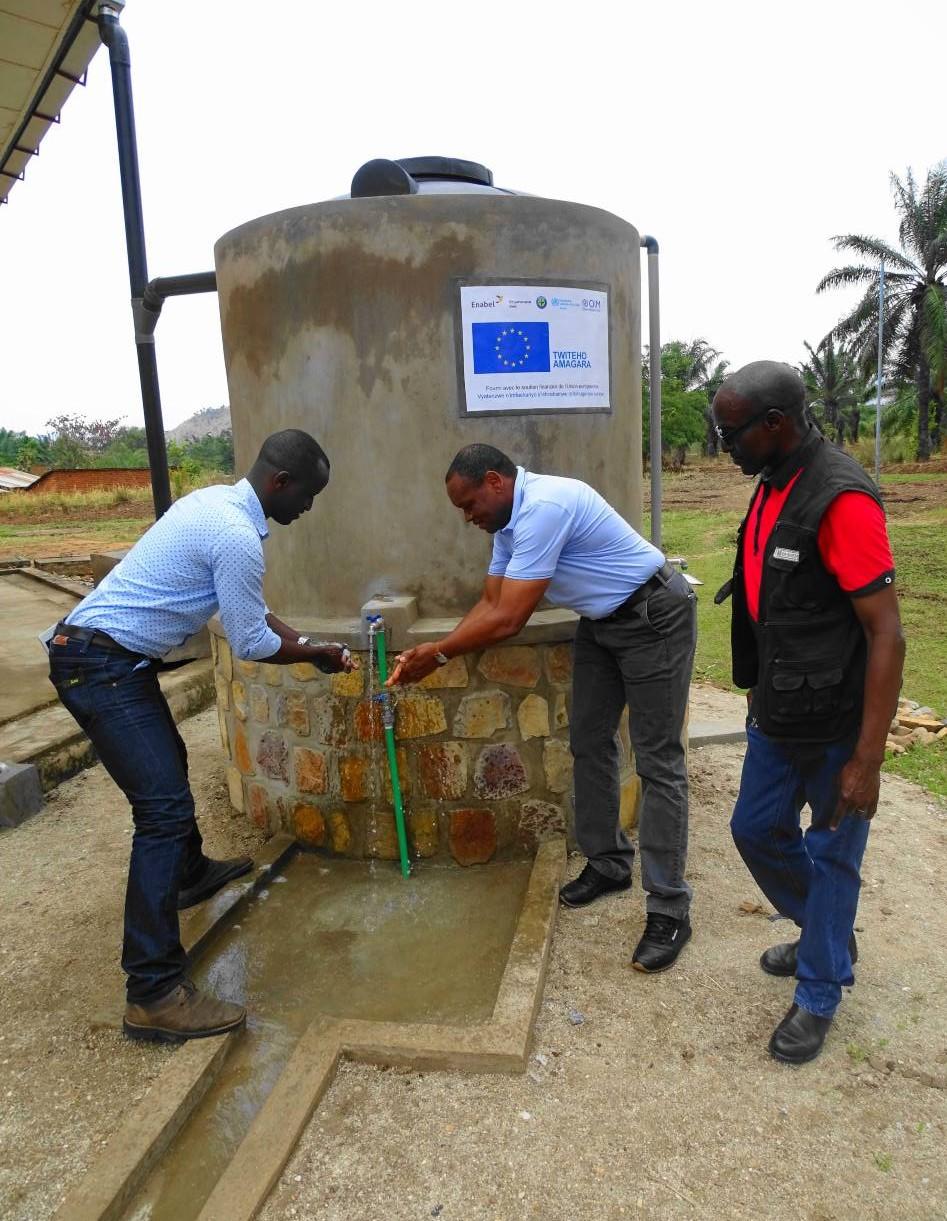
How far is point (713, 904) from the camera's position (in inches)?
146

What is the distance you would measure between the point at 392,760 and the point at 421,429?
4.77ft

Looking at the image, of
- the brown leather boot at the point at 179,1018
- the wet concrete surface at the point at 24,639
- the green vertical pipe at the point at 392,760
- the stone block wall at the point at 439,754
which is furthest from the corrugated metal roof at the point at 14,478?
the brown leather boot at the point at 179,1018

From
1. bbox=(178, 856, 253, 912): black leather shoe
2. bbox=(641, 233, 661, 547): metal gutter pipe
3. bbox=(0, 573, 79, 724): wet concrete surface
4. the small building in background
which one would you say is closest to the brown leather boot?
bbox=(178, 856, 253, 912): black leather shoe

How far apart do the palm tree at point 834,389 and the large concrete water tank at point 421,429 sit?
4768 centimetres

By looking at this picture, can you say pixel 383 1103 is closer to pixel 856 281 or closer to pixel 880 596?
pixel 880 596

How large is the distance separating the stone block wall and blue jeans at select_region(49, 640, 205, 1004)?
1.11 m

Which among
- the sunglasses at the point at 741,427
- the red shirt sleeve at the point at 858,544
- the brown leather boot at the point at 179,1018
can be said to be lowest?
the brown leather boot at the point at 179,1018

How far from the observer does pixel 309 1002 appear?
3.17 meters

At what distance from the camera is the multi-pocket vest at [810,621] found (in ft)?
8.25

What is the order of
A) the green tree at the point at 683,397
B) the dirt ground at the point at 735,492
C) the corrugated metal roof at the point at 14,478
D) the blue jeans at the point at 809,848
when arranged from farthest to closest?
the green tree at the point at 683,397 < the corrugated metal roof at the point at 14,478 < the dirt ground at the point at 735,492 < the blue jeans at the point at 809,848

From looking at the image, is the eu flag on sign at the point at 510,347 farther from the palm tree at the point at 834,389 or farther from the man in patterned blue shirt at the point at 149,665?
the palm tree at the point at 834,389

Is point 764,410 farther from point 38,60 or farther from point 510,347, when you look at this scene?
point 38,60

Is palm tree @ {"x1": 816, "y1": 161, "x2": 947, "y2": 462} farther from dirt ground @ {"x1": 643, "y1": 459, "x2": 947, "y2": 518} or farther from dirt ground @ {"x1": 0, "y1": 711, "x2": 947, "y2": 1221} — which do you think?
dirt ground @ {"x1": 0, "y1": 711, "x2": 947, "y2": 1221}

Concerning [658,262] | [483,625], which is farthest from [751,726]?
[658,262]
